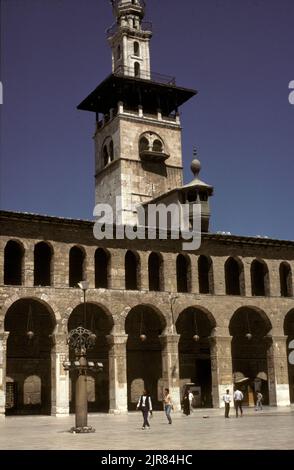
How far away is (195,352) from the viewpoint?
1628 inches

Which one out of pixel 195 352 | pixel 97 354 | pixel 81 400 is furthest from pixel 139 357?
pixel 81 400

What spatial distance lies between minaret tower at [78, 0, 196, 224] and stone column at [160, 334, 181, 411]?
1374cm

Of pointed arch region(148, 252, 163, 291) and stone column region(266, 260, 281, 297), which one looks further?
stone column region(266, 260, 281, 297)

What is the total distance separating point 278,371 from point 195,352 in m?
5.40

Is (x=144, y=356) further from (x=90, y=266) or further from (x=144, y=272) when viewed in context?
(x=90, y=266)

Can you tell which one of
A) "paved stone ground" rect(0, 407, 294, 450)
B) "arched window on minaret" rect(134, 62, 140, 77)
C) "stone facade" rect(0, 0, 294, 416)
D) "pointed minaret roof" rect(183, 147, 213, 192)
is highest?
"arched window on minaret" rect(134, 62, 140, 77)

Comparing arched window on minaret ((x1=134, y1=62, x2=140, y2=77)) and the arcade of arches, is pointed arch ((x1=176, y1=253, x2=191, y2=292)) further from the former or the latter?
arched window on minaret ((x1=134, y1=62, x2=140, y2=77))

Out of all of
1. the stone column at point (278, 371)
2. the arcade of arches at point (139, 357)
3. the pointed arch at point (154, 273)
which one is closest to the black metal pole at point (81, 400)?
the arcade of arches at point (139, 357)

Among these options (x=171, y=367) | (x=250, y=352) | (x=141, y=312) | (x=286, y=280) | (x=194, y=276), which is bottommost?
(x=171, y=367)

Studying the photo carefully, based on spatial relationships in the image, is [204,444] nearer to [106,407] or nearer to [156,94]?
[106,407]

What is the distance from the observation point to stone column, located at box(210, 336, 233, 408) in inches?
1446

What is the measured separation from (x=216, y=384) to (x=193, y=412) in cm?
299

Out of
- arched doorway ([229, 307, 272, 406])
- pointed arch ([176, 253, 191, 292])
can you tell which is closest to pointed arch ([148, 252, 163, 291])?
pointed arch ([176, 253, 191, 292])

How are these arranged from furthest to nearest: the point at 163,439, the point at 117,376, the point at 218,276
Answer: the point at 218,276 < the point at 117,376 < the point at 163,439
